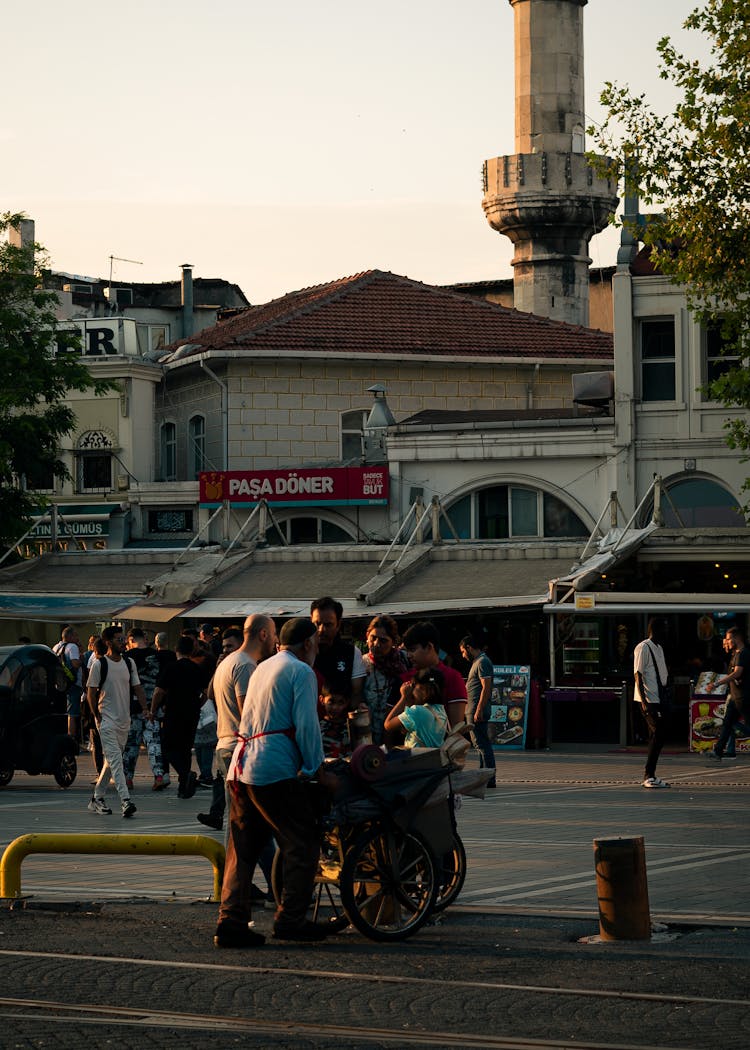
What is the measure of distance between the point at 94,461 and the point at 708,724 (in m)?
23.4

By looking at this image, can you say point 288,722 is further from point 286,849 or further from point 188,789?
point 188,789

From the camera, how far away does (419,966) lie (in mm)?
9047

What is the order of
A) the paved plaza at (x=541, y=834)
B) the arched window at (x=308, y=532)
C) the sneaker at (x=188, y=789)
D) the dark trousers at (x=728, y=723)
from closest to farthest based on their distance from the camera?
the paved plaza at (x=541, y=834) < the sneaker at (x=188, y=789) < the dark trousers at (x=728, y=723) < the arched window at (x=308, y=532)

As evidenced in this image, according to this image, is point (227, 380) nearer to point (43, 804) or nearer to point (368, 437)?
point (368, 437)

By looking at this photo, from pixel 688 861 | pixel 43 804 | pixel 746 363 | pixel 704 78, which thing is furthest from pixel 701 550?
pixel 688 861

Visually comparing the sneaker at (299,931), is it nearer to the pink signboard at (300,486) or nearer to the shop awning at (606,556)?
the shop awning at (606,556)

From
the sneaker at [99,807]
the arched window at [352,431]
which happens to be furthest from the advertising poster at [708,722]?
the arched window at [352,431]

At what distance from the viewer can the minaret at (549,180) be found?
5788 cm

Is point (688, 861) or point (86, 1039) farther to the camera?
point (688, 861)

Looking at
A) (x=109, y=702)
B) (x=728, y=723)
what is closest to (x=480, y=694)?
(x=109, y=702)

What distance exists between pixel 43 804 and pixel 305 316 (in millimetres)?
27031

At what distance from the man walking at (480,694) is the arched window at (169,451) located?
26.5 meters

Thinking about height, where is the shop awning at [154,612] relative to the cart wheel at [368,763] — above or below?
above

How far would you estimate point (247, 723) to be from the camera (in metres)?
9.88
